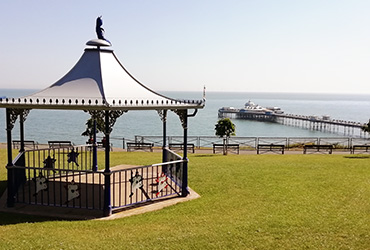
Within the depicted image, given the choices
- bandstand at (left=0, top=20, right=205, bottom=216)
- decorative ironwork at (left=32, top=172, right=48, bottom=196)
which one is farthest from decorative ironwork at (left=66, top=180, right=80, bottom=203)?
decorative ironwork at (left=32, top=172, right=48, bottom=196)

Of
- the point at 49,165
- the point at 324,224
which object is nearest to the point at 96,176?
the point at 49,165

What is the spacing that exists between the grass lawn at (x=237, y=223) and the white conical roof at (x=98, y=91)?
2965 mm

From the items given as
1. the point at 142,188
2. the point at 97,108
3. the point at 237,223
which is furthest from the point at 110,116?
the point at 237,223

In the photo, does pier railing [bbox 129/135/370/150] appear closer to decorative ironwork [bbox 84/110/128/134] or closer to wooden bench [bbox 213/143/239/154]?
wooden bench [bbox 213/143/239/154]

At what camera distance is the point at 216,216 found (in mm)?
8648

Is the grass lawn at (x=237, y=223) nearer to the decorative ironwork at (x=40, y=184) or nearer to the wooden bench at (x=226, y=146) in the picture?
the decorative ironwork at (x=40, y=184)

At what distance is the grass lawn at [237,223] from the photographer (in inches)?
270

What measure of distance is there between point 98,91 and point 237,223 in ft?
17.5

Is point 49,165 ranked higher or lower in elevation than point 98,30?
lower

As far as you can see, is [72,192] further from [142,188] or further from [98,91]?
[98,91]

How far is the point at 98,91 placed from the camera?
9.87 metres

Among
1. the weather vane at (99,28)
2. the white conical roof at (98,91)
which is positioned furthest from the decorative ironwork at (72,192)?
the weather vane at (99,28)

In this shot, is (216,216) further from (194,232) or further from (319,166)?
(319,166)

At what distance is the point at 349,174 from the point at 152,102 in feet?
29.9
